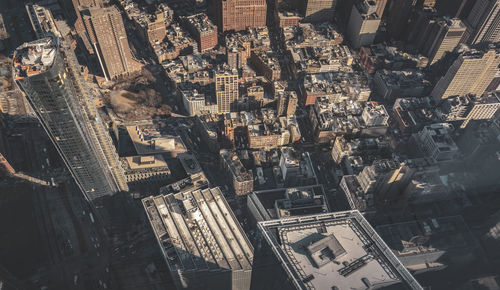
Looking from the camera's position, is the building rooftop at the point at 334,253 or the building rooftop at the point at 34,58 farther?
the building rooftop at the point at 34,58

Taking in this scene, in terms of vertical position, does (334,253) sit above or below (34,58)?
below

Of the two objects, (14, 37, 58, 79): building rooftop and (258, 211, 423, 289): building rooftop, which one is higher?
(14, 37, 58, 79): building rooftop

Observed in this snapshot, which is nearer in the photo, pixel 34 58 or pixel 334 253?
pixel 334 253

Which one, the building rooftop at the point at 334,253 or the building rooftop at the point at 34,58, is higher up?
the building rooftop at the point at 34,58

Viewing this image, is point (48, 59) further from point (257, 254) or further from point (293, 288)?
point (293, 288)
